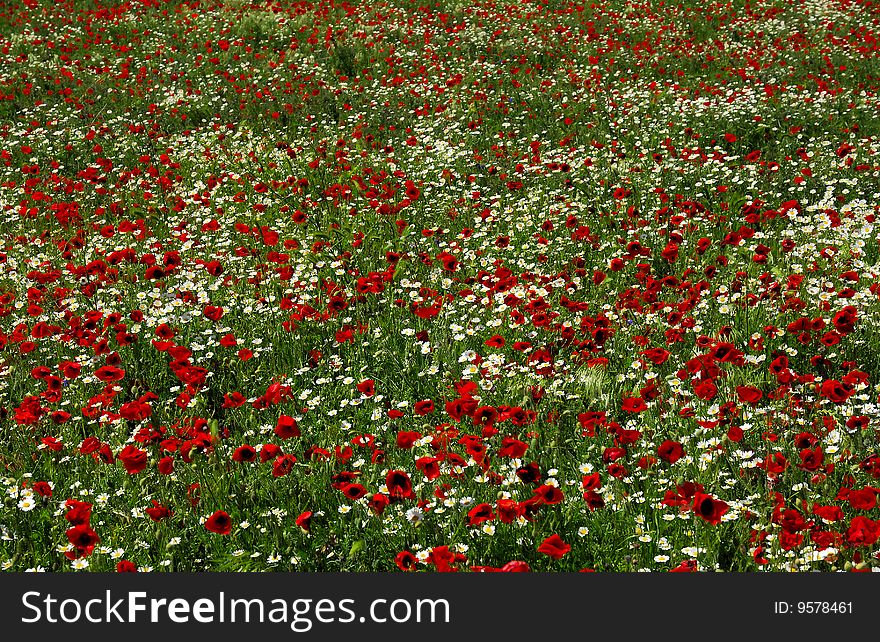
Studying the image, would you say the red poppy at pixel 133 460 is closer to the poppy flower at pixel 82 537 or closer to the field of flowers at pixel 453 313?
the field of flowers at pixel 453 313

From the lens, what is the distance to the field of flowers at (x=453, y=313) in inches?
133

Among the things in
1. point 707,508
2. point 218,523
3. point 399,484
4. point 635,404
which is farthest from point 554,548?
point 218,523

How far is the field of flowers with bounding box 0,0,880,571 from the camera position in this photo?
3371 mm

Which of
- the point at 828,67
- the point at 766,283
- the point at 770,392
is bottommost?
the point at 770,392

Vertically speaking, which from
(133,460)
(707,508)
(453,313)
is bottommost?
(707,508)

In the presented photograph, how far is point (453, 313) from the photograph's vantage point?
537 cm

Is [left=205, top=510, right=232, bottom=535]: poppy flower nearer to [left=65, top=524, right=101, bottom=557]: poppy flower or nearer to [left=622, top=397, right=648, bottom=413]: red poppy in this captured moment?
[left=65, top=524, right=101, bottom=557]: poppy flower

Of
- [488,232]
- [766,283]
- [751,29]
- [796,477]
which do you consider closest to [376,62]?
[751,29]

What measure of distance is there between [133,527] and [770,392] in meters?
2.94

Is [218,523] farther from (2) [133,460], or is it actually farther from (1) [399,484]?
(1) [399,484]

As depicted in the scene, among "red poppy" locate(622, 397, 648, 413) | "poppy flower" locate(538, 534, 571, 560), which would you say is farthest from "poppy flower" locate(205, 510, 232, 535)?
"red poppy" locate(622, 397, 648, 413)

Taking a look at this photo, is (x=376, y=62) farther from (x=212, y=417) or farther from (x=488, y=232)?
(x=212, y=417)

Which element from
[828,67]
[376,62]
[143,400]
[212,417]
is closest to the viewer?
[143,400]

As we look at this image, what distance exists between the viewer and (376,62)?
12.5 m
